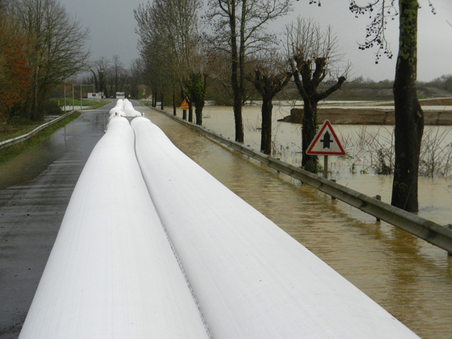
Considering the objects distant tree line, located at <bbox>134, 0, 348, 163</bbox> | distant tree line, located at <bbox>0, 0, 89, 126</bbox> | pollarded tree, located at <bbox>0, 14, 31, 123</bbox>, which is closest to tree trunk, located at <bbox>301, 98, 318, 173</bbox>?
distant tree line, located at <bbox>134, 0, 348, 163</bbox>

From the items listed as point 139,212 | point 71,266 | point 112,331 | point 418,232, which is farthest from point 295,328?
point 418,232

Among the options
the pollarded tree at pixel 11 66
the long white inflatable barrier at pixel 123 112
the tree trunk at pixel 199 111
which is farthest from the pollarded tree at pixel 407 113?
the tree trunk at pixel 199 111

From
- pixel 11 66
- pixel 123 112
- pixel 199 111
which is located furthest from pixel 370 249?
pixel 199 111

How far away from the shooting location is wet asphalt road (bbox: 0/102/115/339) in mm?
4969

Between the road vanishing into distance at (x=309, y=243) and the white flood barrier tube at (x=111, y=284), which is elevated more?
the white flood barrier tube at (x=111, y=284)

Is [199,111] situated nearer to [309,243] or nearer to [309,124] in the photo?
[309,124]

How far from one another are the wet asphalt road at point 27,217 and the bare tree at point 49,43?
20591 mm

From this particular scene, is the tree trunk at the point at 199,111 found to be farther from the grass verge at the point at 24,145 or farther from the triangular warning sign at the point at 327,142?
the triangular warning sign at the point at 327,142

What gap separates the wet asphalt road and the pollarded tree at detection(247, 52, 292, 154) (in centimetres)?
627

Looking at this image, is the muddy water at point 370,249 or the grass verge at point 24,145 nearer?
the muddy water at point 370,249

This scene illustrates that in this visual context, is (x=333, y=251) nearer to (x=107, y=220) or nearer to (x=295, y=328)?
(x=107, y=220)

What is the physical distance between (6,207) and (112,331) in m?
7.66

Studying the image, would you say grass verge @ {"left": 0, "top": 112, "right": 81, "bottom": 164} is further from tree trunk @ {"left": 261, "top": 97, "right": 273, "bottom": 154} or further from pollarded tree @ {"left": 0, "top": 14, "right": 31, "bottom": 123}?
tree trunk @ {"left": 261, "top": 97, "right": 273, "bottom": 154}

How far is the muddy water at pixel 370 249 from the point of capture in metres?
4.01
